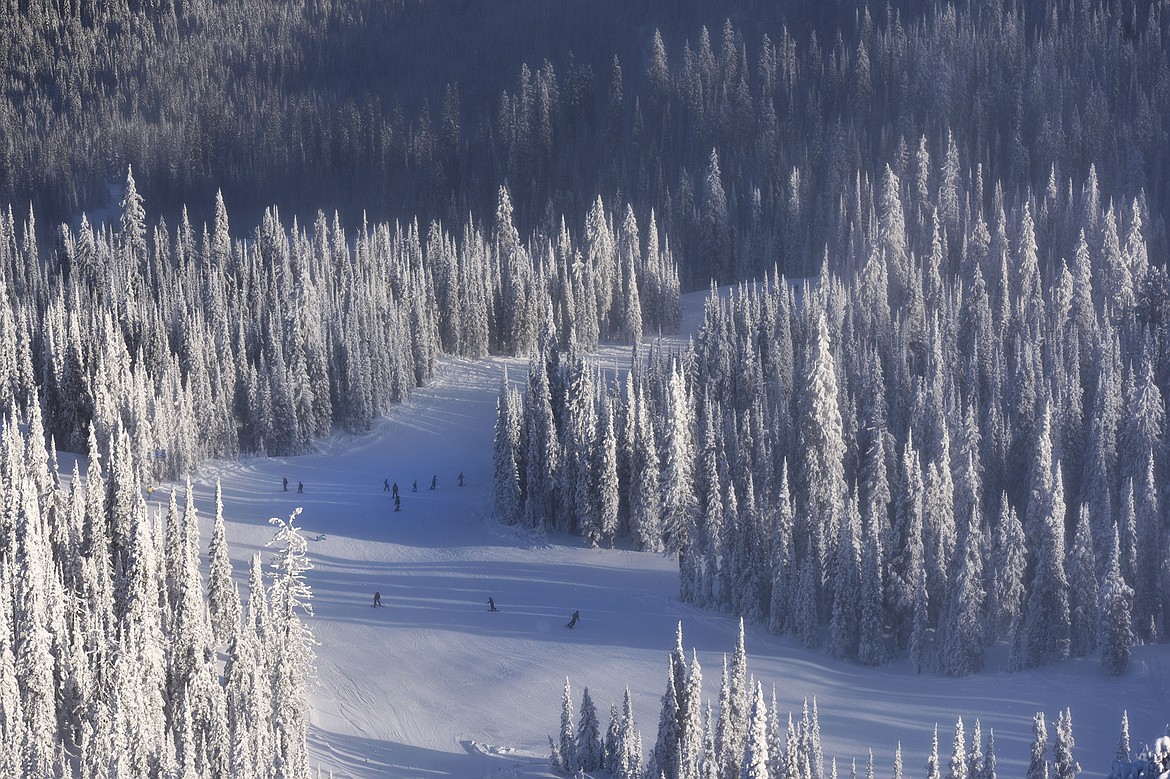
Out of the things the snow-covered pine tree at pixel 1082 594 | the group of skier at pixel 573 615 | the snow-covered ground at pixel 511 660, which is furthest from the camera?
the group of skier at pixel 573 615

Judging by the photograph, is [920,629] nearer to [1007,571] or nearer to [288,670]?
[1007,571]

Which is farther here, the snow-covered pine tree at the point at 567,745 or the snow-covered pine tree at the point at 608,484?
the snow-covered pine tree at the point at 608,484

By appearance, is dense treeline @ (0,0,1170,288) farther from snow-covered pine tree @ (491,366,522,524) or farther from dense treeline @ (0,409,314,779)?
dense treeline @ (0,409,314,779)

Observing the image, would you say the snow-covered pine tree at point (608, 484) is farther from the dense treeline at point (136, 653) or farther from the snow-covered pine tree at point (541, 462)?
the dense treeline at point (136, 653)

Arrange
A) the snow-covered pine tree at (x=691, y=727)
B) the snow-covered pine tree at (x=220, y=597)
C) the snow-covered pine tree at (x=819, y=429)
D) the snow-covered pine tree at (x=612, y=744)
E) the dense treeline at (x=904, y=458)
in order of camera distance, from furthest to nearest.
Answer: the snow-covered pine tree at (x=819, y=429) < the dense treeline at (x=904, y=458) < the snow-covered pine tree at (x=220, y=597) < the snow-covered pine tree at (x=612, y=744) < the snow-covered pine tree at (x=691, y=727)

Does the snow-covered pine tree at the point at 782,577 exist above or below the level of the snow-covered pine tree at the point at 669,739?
above

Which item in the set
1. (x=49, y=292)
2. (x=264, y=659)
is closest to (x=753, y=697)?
(x=264, y=659)

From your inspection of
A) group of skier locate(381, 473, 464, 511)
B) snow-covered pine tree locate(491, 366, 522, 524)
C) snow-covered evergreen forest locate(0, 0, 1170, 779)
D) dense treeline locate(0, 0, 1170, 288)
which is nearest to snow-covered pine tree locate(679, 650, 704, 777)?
snow-covered evergreen forest locate(0, 0, 1170, 779)

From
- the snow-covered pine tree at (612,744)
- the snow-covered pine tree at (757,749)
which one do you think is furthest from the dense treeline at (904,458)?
the snow-covered pine tree at (757,749)
